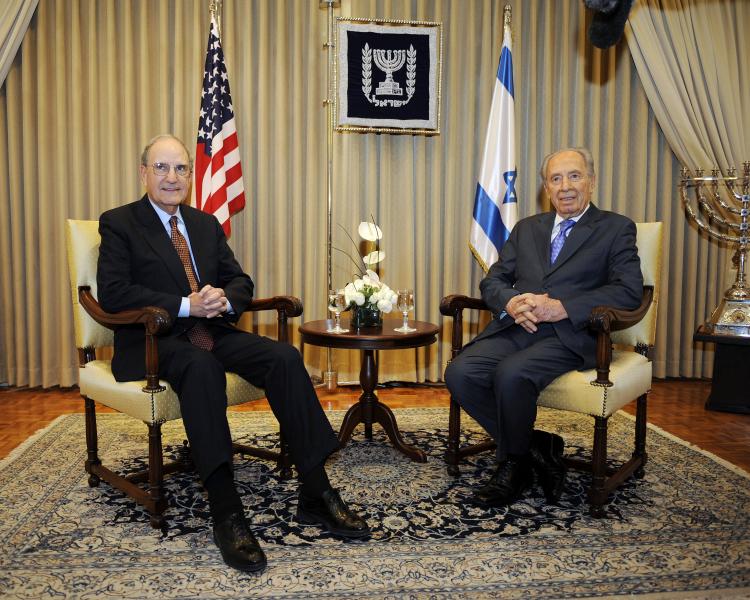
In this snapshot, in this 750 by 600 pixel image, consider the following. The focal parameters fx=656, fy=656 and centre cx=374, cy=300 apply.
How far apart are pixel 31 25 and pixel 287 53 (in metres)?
1.69

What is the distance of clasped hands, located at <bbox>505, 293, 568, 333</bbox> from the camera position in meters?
2.66

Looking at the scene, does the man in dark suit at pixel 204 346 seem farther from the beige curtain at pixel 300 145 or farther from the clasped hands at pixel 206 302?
the beige curtain at pixel 300 145

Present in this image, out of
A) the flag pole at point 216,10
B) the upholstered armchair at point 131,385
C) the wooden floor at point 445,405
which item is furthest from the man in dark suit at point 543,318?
the flag pole at point 216,10

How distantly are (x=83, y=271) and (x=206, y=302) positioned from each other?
1.90 feet

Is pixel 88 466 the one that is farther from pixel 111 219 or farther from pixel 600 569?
pixel 600 569

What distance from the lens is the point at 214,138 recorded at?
4215 mm

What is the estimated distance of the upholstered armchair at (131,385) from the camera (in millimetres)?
2309

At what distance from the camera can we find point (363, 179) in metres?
4.68

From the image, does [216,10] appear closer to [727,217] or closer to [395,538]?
[395,538]

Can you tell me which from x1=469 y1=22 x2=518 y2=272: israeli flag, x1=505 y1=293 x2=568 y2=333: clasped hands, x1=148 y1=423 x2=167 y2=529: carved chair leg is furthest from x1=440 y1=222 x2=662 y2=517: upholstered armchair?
x1=469 y1=22 x2=518 y2=272: israeli flag

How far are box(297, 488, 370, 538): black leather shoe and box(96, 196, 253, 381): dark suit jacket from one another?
775 millimetres

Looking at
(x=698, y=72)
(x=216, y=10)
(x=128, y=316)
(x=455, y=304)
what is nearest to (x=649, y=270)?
(x=455, y=304)

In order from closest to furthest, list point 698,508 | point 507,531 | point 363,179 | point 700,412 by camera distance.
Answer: point 507,531 → point 698,508 → point 700,412 → point 363,179

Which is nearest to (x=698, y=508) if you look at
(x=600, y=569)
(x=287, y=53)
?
(x=600, y=569)
